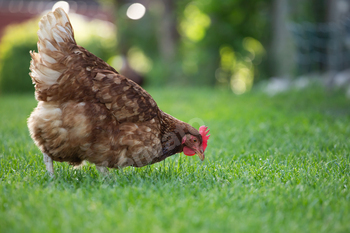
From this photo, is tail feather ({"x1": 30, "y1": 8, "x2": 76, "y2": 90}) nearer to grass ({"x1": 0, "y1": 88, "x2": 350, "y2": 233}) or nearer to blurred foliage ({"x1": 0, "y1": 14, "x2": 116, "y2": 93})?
grass ({"x1": 0, "y1": 88, "x2": 350, "y2": 233})

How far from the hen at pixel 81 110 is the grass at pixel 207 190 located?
236 mm

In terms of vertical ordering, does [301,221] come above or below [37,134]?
below

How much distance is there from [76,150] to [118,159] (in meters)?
0.35

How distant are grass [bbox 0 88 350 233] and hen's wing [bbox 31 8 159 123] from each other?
0.62 meters

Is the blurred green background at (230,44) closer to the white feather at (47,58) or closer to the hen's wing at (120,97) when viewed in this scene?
the hen's wing at (120,97)

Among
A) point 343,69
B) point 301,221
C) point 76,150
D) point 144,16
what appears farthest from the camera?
point 144,16

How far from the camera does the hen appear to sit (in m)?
2.56

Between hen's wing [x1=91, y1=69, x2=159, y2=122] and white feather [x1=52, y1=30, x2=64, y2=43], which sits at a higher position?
white feather [x1=52, y1=30, x2=64, y2=43]

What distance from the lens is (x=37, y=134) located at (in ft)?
8.63

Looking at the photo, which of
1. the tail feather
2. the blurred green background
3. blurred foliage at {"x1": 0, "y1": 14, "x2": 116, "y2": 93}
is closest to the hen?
the tail feather

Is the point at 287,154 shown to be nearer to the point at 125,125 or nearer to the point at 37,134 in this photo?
the point at 125,125

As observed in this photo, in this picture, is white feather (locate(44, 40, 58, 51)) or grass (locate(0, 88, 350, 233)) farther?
white feather (locate(44, 40, 58, 51))

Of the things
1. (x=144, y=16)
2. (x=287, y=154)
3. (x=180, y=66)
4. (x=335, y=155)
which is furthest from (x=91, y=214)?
(x=144, y=16)

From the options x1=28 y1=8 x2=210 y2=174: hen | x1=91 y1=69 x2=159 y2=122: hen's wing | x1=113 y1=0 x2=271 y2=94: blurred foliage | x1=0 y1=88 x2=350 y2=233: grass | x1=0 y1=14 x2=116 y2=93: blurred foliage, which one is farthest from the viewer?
x1=113 y1=0 x2=271 y2=94: blurred foliage
